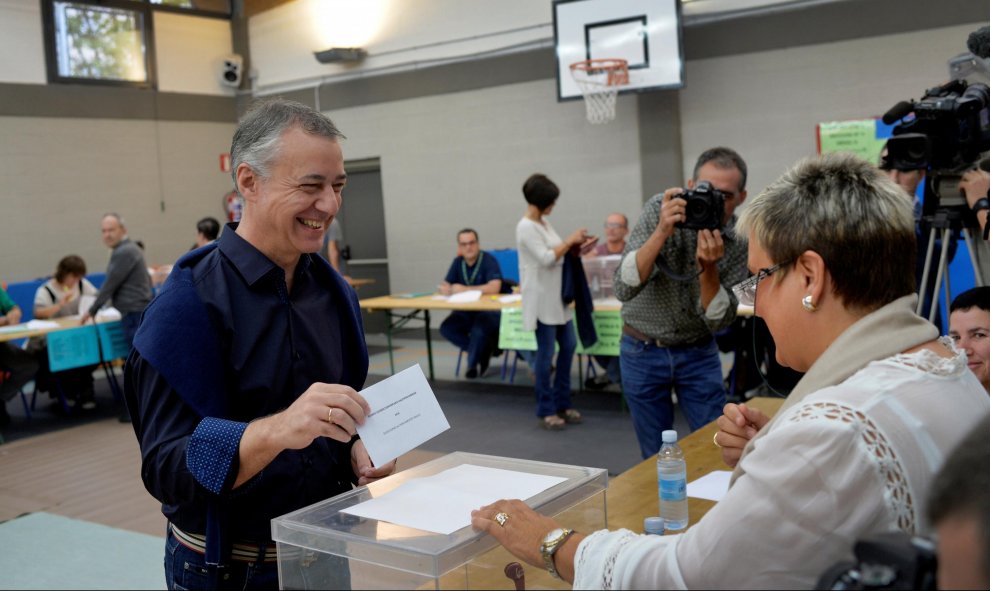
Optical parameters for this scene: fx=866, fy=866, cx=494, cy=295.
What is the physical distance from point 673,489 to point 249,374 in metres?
0.97

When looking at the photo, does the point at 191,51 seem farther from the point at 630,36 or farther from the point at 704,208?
the point at 704,208

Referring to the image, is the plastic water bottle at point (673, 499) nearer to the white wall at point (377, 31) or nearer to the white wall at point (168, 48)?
the white wall at point (377, 31)


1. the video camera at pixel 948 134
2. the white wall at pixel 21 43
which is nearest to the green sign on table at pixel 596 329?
the video camera at pixel 948 134

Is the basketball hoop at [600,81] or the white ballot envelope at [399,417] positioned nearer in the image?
the white ballot envelope at [399,417]

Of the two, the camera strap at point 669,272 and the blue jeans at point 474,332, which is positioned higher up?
the camera strap at point 669,272

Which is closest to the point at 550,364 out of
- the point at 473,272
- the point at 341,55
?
the point at 473,272

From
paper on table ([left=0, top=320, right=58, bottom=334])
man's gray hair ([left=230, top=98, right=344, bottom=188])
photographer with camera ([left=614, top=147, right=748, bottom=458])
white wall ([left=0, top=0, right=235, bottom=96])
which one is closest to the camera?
man's gray hair ([left=230, top=98, right=344, bottom=188])

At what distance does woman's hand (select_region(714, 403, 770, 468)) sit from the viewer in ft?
5.08

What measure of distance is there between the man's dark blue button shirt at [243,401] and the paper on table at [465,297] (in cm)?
532

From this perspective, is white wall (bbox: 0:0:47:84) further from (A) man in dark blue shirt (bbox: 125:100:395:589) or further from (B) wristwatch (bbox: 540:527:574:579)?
(B) wristwatch (bbox: 540:527:574:579)

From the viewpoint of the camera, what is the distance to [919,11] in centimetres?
714

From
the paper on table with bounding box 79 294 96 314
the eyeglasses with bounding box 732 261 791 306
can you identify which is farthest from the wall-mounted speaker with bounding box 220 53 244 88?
the eyeglasses with bounding box 732 261 791 306

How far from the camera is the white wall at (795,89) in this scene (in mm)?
7219

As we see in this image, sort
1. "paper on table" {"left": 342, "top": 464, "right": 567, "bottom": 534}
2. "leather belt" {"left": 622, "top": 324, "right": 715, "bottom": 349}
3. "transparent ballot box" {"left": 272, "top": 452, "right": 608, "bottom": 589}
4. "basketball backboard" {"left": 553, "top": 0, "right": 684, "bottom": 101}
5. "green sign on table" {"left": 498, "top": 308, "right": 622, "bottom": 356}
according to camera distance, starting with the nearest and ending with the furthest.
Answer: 1. "transparent ballot box" {"left": 272, "top": 452, "right": 608, "bottom": 589}
2. "paper on table" {"left": 342, "top": 464, "right": 567, "bottom": 534}
3. "leather belt" {"left": 622, "top": 324, "right": 715, "bottom": 349}
4. "green sign on table" {"left": 498, "top": 308, "right": 622, "bottom": 356}
5. "basketball backboard" {"left": 553, "top": 0, "right": 684, "bottom": 101}
